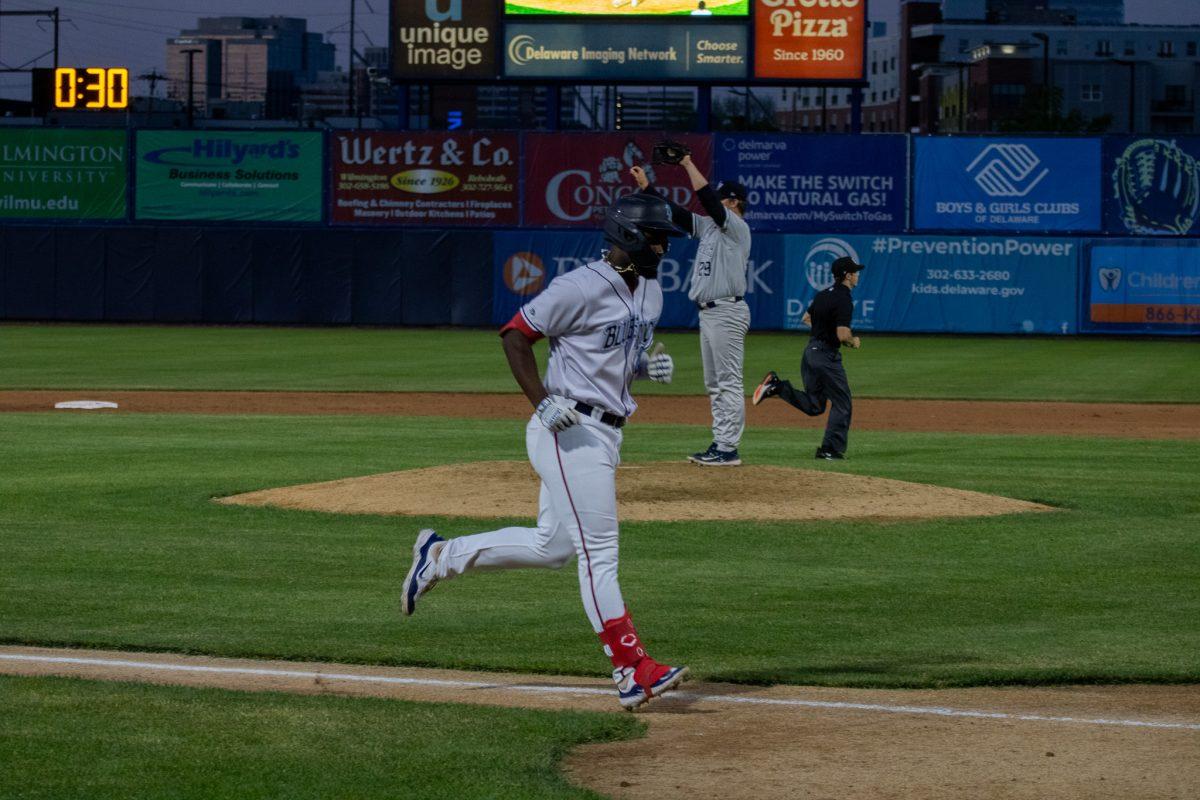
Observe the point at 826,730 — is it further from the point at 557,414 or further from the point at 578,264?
the point at 578,264

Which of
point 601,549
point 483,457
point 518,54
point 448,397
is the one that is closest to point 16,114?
point 518,54

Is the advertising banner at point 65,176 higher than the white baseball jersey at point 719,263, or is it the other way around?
the advertising banner at point 65,176

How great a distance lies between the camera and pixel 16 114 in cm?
10044

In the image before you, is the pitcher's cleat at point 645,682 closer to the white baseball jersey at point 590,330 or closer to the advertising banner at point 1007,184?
the white baseball jersey at point 590,330

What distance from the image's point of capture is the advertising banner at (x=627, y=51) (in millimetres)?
40062

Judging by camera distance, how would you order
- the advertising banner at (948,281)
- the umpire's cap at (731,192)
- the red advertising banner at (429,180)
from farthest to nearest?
the red advertising banner at (429,180) → the advertising banner at (948,281) → the umpire's cap at (731,192)

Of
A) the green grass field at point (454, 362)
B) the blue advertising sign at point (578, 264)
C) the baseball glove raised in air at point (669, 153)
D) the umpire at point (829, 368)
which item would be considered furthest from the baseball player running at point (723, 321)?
the blue advertising sign at point (578, 264)

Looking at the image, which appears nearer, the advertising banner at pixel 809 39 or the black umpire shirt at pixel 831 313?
the black umpire shirt at pixel 831 313

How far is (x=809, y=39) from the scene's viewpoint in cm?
4016

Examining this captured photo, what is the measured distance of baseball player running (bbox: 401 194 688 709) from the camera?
680 centimetres

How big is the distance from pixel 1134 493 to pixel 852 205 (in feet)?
87.3

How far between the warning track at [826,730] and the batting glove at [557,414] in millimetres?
1130

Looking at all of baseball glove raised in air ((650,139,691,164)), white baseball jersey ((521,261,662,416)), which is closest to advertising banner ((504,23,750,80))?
baseball glove raised in air ((650,139,691,164))

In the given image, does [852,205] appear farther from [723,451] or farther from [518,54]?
Answer: [723,451]
